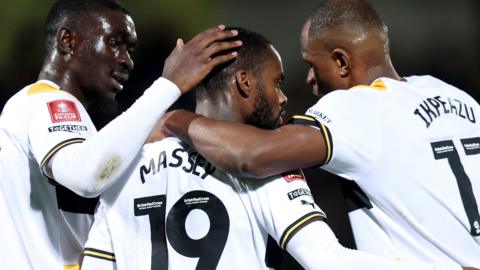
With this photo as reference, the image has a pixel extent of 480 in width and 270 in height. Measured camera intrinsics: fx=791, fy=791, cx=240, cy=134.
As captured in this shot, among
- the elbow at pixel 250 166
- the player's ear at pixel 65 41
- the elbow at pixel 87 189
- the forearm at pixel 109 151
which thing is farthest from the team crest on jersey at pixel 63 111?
the elbow at pixel 250 166

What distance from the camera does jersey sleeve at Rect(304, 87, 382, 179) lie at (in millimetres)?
2855

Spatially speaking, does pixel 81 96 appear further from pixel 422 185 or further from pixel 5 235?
pixel 422 185

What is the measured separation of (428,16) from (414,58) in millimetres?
585

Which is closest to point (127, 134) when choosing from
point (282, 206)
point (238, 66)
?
point (238, 66)

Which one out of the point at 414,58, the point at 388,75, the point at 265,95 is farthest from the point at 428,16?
the point at 265,95

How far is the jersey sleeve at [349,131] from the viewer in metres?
2.86

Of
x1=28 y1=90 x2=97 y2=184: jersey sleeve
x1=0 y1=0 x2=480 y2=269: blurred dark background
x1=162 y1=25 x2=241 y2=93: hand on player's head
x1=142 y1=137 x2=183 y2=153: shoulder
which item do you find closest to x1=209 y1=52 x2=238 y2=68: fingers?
x1=162 y1=25 x2=241 y2=93: hand on player's head

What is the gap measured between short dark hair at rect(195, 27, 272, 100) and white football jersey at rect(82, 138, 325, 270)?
25 centimetres

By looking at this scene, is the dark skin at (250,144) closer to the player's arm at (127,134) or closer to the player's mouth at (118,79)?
the player's arm at (127,134)

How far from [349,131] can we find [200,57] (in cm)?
60

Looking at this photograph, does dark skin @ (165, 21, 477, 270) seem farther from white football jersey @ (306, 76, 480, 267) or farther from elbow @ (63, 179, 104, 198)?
elbow @ (63, 179, 104, 198)

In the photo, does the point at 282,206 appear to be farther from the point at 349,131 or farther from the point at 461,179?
the point at 461,179

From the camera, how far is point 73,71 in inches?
134

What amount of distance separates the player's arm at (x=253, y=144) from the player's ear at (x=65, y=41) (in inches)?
30.3
